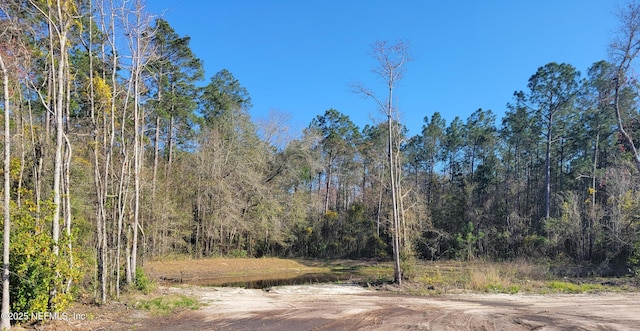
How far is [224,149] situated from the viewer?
29484mm

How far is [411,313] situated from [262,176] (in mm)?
23894

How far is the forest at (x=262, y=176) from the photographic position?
10.2 metres

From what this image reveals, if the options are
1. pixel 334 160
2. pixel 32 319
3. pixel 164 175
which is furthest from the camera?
pixel 334 160

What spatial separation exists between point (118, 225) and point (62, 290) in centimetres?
312

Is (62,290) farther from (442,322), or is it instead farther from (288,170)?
(288,170)

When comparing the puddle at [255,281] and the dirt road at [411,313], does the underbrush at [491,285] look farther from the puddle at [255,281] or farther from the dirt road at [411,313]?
the puddle at [255,281]

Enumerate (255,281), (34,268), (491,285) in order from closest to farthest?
(34,268) → (491,285) → (255,281)

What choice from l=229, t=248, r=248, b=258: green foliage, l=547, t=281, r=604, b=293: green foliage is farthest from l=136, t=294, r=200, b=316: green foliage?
l=229, t=248, r=248, b=258: green foliage

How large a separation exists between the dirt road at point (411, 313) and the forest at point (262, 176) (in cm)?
294

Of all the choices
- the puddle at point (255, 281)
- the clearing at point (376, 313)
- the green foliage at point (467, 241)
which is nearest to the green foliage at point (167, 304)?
the clearing at point (376, 313)

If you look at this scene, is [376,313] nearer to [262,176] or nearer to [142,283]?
[142,283]

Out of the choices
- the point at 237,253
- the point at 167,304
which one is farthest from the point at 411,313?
the point at 237,253

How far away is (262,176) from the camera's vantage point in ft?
104

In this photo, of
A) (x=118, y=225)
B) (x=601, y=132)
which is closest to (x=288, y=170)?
(x=118, y=225)
